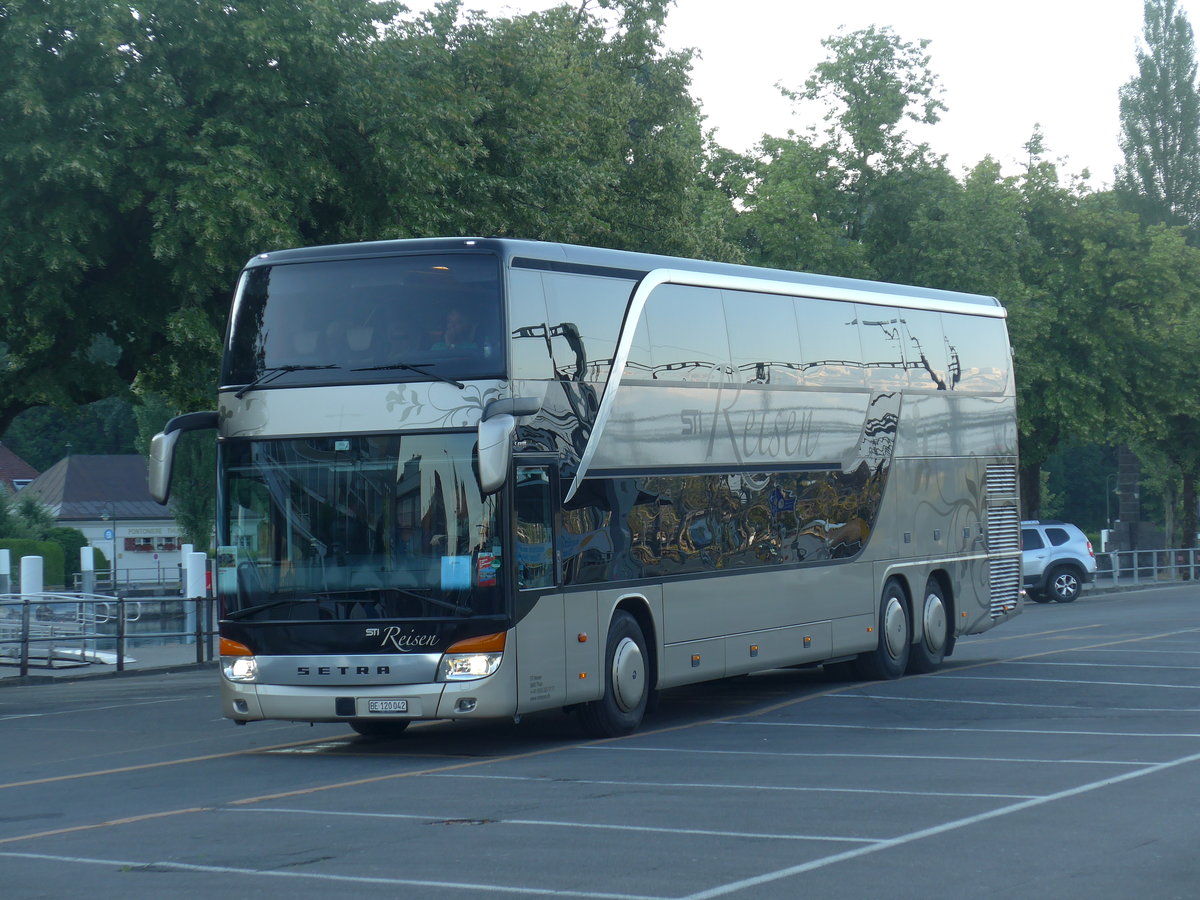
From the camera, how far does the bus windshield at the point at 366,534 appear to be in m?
13.0

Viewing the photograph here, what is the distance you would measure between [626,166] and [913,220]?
10.5 meters

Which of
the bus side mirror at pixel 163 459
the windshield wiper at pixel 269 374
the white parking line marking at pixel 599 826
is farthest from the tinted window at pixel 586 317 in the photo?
the white parking line marking at pixel 599 826

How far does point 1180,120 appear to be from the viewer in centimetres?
6269

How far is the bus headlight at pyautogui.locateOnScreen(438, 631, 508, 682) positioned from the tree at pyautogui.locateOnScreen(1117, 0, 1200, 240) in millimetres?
52314

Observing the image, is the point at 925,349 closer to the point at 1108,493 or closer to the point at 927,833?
the point at 927,833

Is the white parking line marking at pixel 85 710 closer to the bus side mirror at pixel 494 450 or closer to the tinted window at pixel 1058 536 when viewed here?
the bus side mirror at pixel 494 450

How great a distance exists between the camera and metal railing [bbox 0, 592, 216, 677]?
25.1 m

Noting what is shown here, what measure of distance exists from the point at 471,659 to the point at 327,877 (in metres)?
4.78

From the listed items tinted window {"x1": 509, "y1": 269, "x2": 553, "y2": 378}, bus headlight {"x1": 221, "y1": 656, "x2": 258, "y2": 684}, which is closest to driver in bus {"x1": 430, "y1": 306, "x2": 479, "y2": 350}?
tinted window {"x1": 509, "y1": 269, "x2": 553, "y2": 378}

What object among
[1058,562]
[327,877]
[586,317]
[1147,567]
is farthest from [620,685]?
[1147,567]

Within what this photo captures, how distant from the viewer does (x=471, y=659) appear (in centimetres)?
1295

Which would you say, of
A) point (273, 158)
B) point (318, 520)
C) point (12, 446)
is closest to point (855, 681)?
point (318, 520)

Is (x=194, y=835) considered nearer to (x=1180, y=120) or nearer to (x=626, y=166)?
(x=626, y=166)

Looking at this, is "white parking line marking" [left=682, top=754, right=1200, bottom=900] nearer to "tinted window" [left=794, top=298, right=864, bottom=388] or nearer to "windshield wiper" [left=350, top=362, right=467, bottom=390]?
"windshield wiper" [left=350, top=362, right=467, bottom=390]
